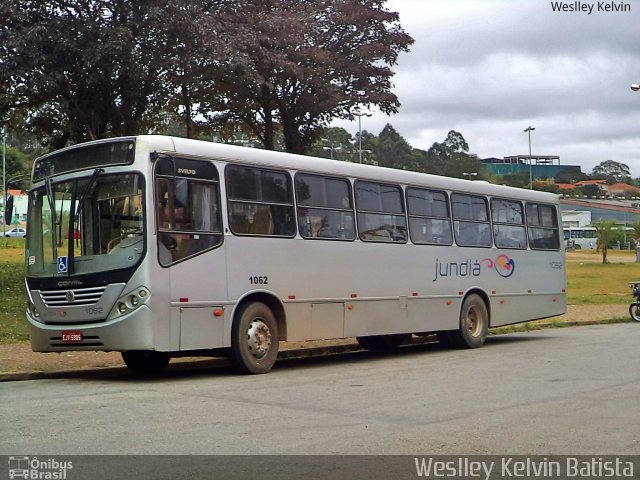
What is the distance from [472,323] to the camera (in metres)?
18.3

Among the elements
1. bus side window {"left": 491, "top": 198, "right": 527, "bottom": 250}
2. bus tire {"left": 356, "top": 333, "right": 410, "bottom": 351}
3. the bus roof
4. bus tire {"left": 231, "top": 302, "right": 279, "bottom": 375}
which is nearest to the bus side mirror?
the bus roof

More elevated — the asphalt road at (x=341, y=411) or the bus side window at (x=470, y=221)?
the bus side window at (x=470, y=221)

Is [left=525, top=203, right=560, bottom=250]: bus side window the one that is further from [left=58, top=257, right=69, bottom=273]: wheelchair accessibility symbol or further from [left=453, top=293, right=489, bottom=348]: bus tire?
[left=58, top=257, right=69, bottom=273]: wheelchair accessibility symbol

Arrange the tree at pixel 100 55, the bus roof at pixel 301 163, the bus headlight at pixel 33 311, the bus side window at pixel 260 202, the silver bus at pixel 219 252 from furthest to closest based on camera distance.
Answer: the tree at pixel 100 55, the bus side window at pixel 260 202, the bus headlight at pixel 33 311, the bus roof at pixel 301 163, the silver bus at pixel 219 252

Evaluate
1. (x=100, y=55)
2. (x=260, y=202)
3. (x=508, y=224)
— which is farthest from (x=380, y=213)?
(x=100, y=55)

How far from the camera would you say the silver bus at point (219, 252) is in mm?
11758

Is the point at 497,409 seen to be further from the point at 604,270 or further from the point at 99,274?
the point at 604,270

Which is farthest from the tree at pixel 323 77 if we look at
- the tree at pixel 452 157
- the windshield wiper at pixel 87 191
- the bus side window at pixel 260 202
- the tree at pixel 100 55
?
the tree at pixel 452 157

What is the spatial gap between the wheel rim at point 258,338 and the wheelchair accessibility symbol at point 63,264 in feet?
8.47

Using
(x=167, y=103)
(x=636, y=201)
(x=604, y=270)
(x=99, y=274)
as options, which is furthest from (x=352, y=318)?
(x=636, y=201)

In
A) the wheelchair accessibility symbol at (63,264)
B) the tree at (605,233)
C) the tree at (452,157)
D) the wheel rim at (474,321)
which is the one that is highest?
the tree at (452,157)

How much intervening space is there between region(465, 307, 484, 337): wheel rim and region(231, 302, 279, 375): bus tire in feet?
19.3

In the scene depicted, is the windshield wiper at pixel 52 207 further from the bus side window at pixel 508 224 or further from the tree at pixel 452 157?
the tree at pixel 452 157

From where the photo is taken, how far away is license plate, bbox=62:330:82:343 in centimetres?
1190
